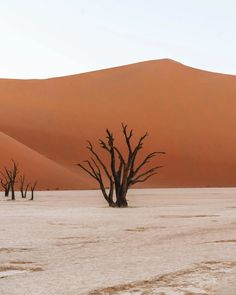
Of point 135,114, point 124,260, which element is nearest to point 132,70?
point 135,114

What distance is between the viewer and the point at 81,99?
60875mm

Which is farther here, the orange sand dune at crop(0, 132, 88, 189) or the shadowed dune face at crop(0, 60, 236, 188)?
the shadowed dune face at crop(0, 60, 236, 188)

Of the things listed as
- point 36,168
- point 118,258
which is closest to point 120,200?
point 118,258

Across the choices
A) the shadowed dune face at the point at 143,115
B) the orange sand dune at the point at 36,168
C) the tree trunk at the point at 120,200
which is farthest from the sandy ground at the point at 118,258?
the shadowed dune face at the point at 143,115

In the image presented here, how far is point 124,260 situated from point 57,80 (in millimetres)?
61574

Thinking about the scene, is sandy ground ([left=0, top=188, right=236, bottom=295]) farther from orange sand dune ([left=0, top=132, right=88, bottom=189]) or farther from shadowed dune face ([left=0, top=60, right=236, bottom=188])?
shadowed dune face ([left=0, top=60, right=236, bottom=188])

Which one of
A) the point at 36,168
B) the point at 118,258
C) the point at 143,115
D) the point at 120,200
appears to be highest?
the point at 143,115

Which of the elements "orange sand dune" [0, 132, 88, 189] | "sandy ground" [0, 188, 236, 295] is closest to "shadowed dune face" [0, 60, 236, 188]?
"orange sand dune" [0, 132, 88, 189]

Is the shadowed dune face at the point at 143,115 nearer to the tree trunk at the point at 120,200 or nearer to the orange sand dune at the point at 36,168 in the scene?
the orange sand dune at the point at 36,168

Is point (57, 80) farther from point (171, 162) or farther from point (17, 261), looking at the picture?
point (17, 261)

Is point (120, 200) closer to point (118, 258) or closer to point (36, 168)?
point (118, 258)

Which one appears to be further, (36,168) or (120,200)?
(36,168)

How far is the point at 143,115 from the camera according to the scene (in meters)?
57.9

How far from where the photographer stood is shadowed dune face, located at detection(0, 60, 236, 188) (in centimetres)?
4925
